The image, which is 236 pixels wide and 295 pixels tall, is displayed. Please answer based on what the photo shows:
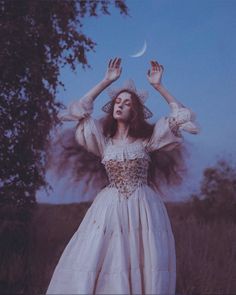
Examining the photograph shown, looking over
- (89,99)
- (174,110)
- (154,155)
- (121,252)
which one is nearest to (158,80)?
(174,110)

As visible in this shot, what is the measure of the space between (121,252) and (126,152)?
653 mm

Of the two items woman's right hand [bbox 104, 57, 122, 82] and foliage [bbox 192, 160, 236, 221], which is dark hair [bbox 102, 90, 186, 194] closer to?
woman's right hand [bbox 104, 57, 122, 82]

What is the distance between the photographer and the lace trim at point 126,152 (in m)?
3.36

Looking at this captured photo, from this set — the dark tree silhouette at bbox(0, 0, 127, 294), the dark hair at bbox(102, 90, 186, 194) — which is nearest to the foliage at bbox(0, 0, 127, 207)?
the dark tree silhouette at bbox(0, 0, 127, 294)

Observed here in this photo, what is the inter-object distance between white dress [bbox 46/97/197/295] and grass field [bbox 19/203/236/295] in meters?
1.40

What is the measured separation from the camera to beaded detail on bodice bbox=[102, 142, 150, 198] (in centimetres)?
335

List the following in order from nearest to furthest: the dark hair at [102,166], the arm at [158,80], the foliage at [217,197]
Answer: the arm at [158,80], the dark hair at [102,166], the foliage at [217,197]

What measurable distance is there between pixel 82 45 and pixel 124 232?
7.86 ft

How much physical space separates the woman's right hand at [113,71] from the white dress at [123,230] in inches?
9.0

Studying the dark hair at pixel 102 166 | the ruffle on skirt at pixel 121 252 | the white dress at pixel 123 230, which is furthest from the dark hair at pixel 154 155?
the ruffle on skirt at pixel 121 252

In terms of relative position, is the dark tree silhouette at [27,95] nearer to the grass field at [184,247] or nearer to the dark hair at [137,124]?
the grass field at [184,247]

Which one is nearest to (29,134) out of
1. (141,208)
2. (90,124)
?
(90,124)

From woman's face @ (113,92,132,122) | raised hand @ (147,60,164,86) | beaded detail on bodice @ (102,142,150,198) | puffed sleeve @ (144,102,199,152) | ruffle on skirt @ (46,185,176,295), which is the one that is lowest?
ruffle on skirt @ (46,185,176,295)

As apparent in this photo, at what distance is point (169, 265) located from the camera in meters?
3.17
